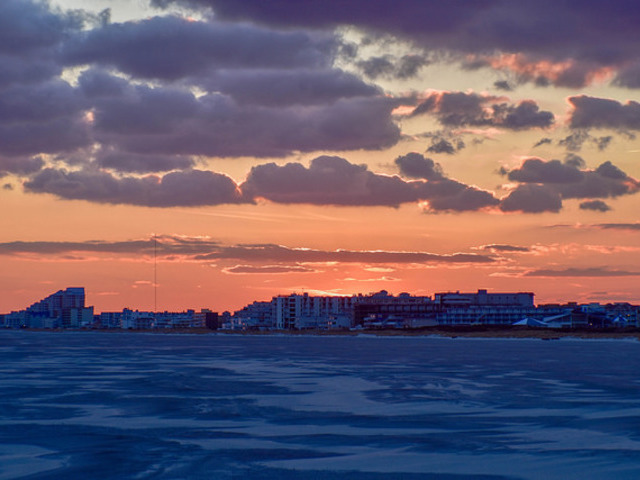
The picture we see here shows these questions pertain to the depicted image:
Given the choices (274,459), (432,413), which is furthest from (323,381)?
(274,459)

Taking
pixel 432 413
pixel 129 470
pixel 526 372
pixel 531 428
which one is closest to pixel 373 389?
pixel 432 413

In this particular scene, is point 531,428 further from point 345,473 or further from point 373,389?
point 373,389

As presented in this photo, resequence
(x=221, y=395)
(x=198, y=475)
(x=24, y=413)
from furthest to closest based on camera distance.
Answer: (x=221, y=395)
(x=24, y=413)
(x=198, y=475)

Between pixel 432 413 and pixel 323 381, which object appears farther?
pixel 323 381

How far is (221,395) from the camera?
42.3 m

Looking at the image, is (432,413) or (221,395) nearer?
(432,413)

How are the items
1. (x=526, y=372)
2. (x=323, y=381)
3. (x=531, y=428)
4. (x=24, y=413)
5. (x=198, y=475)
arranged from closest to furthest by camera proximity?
Answer: 1. (x=198, y=475)
2. (x=531, y=428)
3. (x=24, y=413)
4. (x=323, y=381)
5. (x=526, y=372)

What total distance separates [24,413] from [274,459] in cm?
1525

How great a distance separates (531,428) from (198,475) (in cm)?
1359

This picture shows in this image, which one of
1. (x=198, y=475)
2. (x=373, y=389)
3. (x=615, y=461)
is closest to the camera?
(x=198, y=475)

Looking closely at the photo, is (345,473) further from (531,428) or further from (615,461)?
(531,428)

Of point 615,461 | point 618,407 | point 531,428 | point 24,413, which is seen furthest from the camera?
point 618,407

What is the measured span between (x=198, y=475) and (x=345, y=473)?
3692 millimetres

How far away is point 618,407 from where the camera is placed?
36.6 m
